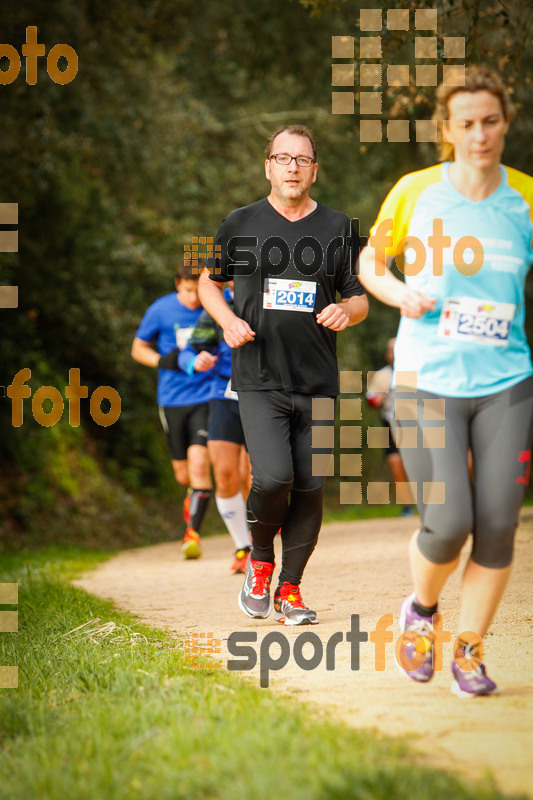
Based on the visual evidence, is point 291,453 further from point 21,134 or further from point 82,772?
point 21,134

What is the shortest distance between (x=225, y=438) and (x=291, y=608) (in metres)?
2.63

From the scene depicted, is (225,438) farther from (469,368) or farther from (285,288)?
(469,368)

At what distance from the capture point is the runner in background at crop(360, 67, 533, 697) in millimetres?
3914

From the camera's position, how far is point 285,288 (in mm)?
5488

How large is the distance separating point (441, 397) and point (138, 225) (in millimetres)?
15697

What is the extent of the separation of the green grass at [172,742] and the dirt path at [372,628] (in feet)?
0.65

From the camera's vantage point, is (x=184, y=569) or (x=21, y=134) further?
(x=21, y=134)

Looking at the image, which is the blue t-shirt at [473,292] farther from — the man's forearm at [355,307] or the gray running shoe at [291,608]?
the gray running shoe at [291,608]

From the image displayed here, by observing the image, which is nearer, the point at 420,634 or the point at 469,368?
the point at 469,368

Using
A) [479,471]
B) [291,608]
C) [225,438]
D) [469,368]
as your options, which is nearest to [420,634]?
[479,471]

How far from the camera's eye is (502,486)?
12.8 feet

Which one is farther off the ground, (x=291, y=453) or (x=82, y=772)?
(x=291, y=453)

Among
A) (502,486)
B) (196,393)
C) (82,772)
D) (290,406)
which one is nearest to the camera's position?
(82,772)

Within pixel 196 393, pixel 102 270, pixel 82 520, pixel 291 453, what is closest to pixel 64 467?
pixel 82 520
